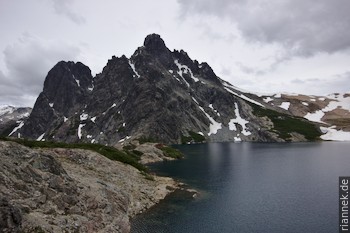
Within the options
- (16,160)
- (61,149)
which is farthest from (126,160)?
(16,160)

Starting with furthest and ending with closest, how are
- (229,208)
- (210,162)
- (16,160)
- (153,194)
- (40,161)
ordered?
(210,162) → (153,194) → (229,208) → (40,161) → (16,160)

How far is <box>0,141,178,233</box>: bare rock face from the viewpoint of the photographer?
4328cm

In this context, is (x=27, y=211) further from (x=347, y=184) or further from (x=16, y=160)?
(x=347, y=184)

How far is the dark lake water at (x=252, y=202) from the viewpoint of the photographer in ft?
195

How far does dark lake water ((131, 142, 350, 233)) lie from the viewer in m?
59.4

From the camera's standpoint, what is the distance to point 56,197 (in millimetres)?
51938

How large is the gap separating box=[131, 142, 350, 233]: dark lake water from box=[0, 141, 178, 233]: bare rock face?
17.3 ft

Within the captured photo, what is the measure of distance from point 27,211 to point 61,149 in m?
47.3

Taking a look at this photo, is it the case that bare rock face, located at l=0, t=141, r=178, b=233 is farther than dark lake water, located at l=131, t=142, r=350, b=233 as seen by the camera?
No

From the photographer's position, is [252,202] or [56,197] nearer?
[56,197]

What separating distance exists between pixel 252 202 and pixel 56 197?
1715 inches

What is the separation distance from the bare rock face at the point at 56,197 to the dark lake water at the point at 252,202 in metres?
5.27

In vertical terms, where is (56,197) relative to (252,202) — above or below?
above

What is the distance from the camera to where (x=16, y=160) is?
54.5 metres
